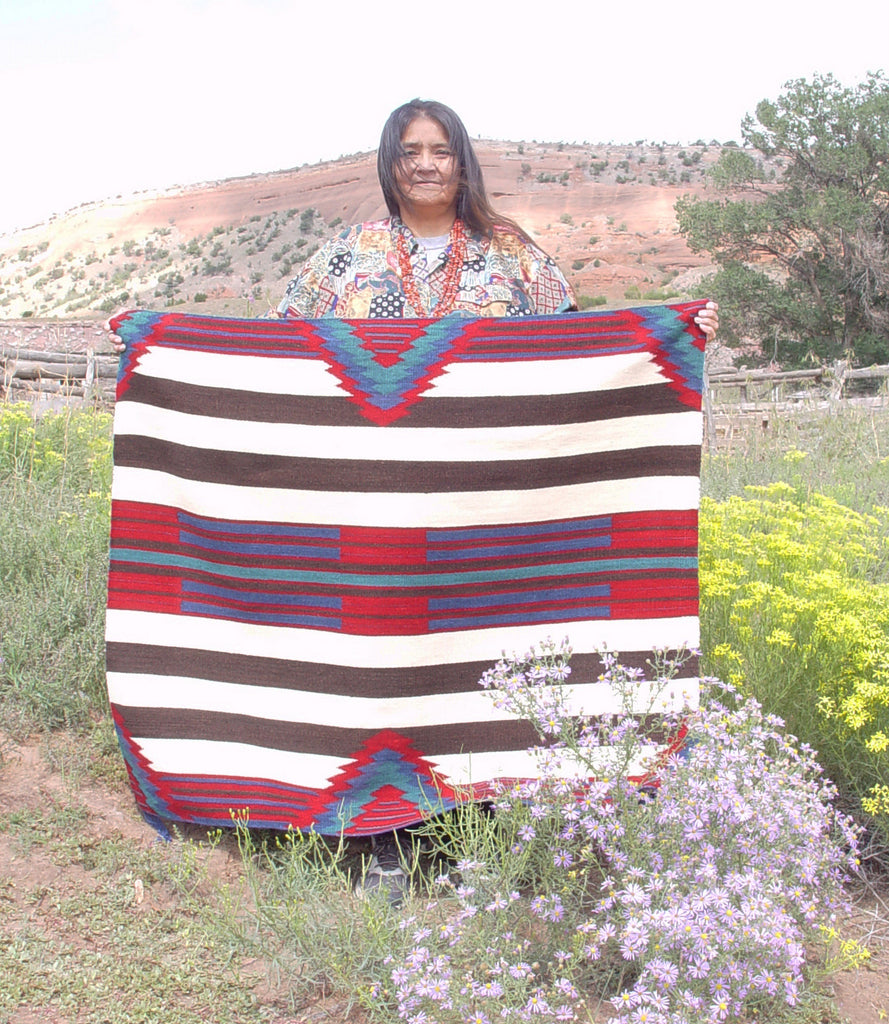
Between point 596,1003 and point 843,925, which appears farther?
point 843,925

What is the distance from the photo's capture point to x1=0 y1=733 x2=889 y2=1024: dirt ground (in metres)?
2.00

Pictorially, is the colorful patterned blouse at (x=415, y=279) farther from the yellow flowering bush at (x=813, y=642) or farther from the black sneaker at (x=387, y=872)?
the black sneaker at (x=387, y=872)

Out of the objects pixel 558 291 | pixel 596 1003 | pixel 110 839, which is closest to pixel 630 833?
pixel 596 1003

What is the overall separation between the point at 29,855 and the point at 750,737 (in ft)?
6.55

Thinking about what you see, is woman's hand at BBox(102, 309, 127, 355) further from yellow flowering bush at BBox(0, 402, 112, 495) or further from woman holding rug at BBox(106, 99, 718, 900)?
Result: yellow flowering bush at BBox(0, 402, 112, 495)

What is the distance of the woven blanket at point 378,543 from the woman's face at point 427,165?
0.66 m

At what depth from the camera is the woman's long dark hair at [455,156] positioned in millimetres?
3088

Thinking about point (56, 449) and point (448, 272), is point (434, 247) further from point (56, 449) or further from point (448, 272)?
point (56, 449)

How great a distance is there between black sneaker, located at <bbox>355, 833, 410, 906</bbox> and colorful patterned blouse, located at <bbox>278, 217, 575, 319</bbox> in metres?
1.68

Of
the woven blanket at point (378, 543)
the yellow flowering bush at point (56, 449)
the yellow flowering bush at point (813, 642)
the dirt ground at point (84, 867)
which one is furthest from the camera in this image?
the yellow flowering bush at point (56, 449)

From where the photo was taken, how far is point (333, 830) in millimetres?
2529

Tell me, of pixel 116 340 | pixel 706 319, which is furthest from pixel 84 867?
pixel 706 319

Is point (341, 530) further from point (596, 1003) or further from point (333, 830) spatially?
point (596, 1003)

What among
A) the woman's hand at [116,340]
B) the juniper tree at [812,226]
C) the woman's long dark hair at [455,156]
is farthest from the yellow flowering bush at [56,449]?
the juniper tree at [812,226]
